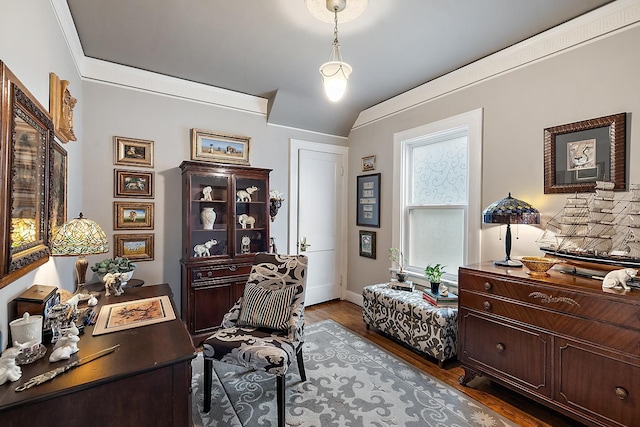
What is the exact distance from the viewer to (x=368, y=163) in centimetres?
419

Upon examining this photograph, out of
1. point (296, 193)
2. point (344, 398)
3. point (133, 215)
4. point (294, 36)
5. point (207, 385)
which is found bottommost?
point (344, 398)

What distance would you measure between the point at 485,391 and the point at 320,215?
109 inches

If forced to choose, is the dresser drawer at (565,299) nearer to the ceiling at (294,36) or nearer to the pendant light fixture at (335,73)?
the pendant light fixture at (335,73)

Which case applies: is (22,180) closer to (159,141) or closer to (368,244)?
(159,141)

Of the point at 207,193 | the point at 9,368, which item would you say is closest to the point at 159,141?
the point at 207,193

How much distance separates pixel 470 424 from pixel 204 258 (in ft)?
8.68

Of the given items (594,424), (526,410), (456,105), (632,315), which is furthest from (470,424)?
(456,105)

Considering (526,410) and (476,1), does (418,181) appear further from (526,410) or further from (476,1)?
(526,410)

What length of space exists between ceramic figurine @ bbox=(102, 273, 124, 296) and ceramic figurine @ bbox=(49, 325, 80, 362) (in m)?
0.88

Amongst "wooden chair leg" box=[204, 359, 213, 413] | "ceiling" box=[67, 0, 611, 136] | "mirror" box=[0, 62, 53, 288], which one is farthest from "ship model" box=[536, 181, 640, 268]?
"mirror" box=[0, 62, 53, 288]

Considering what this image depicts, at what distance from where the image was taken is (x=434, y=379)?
243 cm

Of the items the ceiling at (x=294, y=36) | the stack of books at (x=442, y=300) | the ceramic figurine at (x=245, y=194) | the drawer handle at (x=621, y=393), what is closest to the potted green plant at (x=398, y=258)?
the stack of books at (x=442, y=300)

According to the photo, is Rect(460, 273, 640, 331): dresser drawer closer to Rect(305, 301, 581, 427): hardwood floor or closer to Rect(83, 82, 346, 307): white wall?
Rect(305, 301, 581, 427): hardwood floor

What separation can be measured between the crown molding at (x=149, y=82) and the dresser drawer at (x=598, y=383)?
12.2ft
